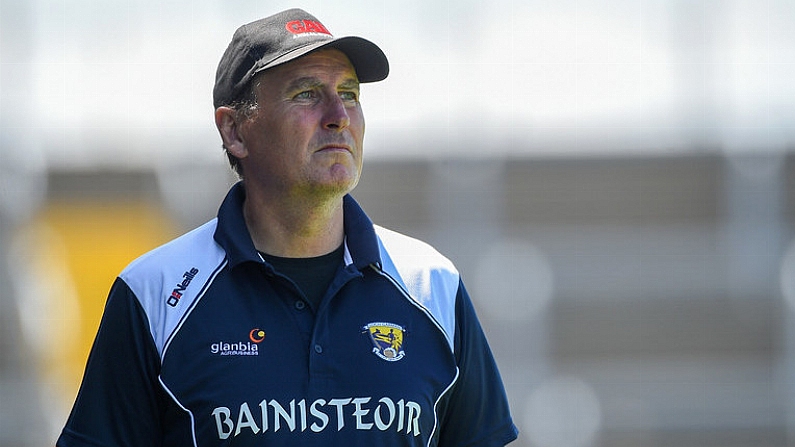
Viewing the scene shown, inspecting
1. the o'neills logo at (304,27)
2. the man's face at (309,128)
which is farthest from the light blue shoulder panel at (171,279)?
the o'neills logo at (304,27)

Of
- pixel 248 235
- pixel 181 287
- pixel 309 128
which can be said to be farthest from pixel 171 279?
pixel 309 128

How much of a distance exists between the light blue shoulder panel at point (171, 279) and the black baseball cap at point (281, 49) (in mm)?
413

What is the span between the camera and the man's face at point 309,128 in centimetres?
265

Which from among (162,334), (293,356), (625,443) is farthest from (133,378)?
(625,443)

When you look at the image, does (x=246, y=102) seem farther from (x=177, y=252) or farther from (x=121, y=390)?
(x=121, y=390)

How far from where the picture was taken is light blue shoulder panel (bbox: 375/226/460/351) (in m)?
2.65

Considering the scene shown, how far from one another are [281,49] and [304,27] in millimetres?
106

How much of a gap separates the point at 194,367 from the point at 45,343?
21.6 feet

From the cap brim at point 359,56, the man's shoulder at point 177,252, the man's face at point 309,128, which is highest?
the cap brim at point 359,56

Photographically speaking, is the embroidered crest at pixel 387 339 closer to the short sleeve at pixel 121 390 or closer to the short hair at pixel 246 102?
the short sleeve at pixel 121 390

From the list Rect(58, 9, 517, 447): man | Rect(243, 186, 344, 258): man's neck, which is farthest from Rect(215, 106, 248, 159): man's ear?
Rect(243, 186, 344, 258): man's neck

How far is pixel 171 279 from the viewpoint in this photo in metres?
2.54

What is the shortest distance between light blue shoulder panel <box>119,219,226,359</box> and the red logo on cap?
548 millimetres

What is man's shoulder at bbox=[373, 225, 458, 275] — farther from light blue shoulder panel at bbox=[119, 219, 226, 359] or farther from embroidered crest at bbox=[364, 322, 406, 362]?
light blue shoulder panel at bbox=[119, 219, 226, 359]
